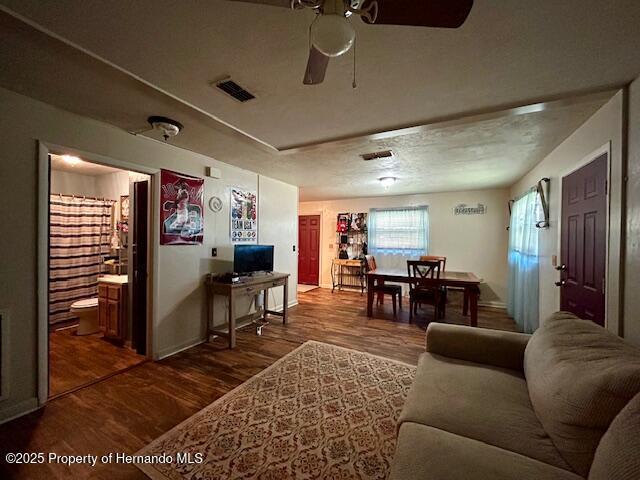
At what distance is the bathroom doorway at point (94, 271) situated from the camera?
8.88 feet

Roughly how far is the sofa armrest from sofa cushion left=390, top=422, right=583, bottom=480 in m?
0.89

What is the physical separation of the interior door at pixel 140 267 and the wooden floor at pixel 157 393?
434 mm

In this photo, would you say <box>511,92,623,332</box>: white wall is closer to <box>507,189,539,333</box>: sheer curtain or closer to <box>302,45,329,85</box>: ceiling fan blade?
<box>507,189,539,333</box>: sheer curtain

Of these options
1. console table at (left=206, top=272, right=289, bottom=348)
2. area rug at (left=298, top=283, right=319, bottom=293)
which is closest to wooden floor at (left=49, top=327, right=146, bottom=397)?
console table at (left=206, top=272, right=289, bottom=348)

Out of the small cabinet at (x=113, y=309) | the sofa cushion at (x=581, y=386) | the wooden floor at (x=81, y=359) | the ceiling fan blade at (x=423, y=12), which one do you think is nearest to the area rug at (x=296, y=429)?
the sofa cushion at (x=581, y=386)

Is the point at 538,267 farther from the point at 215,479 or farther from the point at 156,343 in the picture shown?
the point at 156,343

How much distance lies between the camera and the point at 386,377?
2410mm

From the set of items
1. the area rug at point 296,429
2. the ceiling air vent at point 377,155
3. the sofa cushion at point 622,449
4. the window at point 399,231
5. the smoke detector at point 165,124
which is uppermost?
the ceiling air vent at point 377,155

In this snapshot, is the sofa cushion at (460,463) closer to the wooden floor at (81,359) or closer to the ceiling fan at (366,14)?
the ceiling fan at (366,14)

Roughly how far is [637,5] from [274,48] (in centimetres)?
163

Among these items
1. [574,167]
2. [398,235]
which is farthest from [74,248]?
[574,167]

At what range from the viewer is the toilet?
3.30m

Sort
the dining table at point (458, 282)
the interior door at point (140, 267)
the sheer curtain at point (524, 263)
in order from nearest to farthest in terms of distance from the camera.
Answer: the interior door at point (140, 267) → the sheer curtain at point (524, 263) → the dining table at point (458, 282)

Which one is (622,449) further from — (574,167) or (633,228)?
(574,167)
